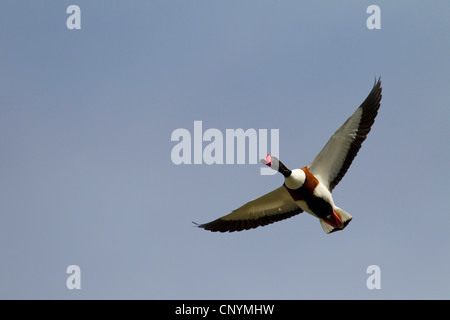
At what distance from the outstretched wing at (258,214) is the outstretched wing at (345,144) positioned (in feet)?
3.85

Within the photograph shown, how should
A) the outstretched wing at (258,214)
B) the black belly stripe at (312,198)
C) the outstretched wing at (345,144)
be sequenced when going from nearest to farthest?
the black belly stripe at (312,198) → the outstretched wing at (345,144) → the outstretched wing at (258,214)

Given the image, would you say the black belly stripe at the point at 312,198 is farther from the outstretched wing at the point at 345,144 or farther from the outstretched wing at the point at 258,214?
the outstretched wing at the point at 258,214

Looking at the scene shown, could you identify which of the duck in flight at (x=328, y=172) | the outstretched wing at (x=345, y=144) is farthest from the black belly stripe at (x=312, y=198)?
the outstretched wing at (x=345, y=144)

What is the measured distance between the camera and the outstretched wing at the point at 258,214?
1662cm

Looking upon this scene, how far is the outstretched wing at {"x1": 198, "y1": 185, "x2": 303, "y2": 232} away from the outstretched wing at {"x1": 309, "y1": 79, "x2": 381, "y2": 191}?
1174 millimetres

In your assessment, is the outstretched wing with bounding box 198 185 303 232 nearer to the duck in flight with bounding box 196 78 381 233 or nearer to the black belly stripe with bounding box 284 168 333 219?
the duck in flight with bounding box 196 78 381 233

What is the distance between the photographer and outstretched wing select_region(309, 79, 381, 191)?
1556 centimetres

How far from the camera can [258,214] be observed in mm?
16984

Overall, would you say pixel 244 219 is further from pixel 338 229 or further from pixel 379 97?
pixel 379 97

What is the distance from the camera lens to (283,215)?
16.9 m
